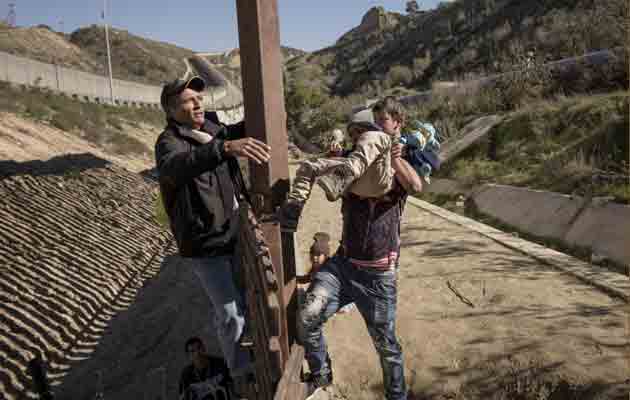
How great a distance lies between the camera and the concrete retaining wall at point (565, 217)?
545cm

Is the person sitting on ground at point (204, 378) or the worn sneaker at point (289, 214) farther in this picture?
the person sitting on ground at point (204, 378)

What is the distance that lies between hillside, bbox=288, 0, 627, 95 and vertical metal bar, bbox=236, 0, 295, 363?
42.0 ft

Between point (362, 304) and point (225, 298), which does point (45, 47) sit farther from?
point (362, 304)

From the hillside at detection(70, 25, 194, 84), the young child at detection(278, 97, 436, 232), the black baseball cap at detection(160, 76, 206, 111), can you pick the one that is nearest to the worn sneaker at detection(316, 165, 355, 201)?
the young child at detection(278, 97, 436, 232)

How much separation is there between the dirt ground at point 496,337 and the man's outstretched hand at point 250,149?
210cm

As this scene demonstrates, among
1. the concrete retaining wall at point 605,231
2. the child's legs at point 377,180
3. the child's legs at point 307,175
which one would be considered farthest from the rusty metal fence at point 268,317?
the concrete retaining wall at point 605,231

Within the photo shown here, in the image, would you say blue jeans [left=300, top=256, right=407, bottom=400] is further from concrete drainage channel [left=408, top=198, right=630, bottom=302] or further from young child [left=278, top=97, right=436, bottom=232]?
concrete drainage channel [left=408, top=198, right=630, bottom=302]

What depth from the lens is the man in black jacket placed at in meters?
2.13

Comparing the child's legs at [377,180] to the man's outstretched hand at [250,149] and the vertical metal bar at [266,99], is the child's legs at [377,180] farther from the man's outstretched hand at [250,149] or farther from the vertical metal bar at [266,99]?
the man's outstretched hand at [250,149]

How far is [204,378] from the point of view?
117 inches

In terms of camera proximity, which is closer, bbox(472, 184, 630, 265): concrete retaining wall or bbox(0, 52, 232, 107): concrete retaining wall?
bbox(472, 184, 630, 265): concrete retaining wall

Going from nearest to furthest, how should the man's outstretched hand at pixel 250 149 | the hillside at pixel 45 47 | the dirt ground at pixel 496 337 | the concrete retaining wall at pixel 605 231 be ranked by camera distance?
the man's outstretched hand at pixel 250 149
the dirt ground at pixel 496 337
the concrete retaining wall at pixel 605 231
the hillside at pixel 45 47

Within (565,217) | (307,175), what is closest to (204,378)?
(307,175)

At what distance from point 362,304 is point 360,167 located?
31.8 inches
